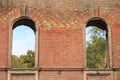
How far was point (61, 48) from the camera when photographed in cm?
1557

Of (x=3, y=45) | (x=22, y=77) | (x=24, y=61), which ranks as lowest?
(x=22, y=77)

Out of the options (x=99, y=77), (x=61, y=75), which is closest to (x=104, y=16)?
(x=99, y=77)

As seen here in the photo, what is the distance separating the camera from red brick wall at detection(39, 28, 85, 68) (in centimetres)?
1536

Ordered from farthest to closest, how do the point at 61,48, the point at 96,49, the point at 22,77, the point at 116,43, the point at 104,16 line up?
1. the point at 96,49
2. the point at 104,16
3. the point at 116,43
4. the point at 61,48
5. the point at 22,77

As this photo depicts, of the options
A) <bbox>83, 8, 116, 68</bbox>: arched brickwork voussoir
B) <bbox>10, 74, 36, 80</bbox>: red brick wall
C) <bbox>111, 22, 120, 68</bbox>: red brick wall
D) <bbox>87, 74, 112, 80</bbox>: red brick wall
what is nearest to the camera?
<bbox>10, 74, 36, 80</bbox>: red brick wall

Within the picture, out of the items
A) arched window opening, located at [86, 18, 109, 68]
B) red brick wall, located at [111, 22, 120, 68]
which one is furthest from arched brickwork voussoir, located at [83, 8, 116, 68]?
arched window opening, located at [86, 18, 109, 68]

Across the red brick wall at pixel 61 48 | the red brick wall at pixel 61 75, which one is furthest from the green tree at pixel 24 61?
the red brick wall at pixel 61 75

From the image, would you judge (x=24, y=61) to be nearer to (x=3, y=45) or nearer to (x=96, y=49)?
(x=96, y=49)

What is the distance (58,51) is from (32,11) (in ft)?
7.35

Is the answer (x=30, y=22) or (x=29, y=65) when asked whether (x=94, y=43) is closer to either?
(x=29, y=65)

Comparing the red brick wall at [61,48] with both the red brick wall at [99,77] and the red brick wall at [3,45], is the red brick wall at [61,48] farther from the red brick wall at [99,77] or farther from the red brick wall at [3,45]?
the red brick wall at [3,45]

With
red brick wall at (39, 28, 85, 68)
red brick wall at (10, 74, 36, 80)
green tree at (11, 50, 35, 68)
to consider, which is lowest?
red brick wall at (10, 74, 36, 80)

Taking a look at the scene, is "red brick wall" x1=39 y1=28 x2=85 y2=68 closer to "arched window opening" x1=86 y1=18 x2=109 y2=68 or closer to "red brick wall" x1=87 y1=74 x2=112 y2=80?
"red brick wall" x1=87 y1=74 x2=112 y2=80

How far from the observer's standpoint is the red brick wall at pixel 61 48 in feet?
50.4
